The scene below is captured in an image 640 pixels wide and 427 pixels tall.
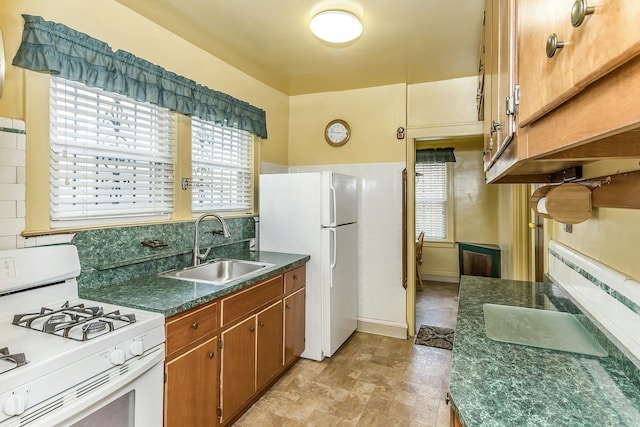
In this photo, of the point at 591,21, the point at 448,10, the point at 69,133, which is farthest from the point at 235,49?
the point at 591,21

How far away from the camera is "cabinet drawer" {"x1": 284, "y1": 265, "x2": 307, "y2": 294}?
2.56 m

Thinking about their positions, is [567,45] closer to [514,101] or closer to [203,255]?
[514,101]

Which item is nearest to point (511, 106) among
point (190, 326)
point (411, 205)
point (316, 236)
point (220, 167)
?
point (190, 326)

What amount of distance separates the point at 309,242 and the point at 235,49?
64.2 inches

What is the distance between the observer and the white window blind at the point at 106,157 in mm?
1718

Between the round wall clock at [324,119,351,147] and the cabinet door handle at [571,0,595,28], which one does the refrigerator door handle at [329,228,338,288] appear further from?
the cabinet door handle at [571,0,595,28]

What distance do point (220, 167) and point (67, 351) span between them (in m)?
1.90

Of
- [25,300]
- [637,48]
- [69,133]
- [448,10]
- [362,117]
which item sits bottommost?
[25,300]

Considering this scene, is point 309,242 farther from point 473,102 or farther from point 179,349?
point 473,102

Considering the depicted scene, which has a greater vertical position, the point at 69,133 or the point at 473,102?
the point at 473,102

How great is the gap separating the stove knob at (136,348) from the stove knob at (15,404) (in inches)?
14.0

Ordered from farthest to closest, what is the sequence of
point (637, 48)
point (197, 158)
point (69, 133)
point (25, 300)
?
point (197, 158) → point (69, 133) → point (25, 300) → point (637, 48)

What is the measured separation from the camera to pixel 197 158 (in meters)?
2.59

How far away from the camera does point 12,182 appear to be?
1.50 meters
